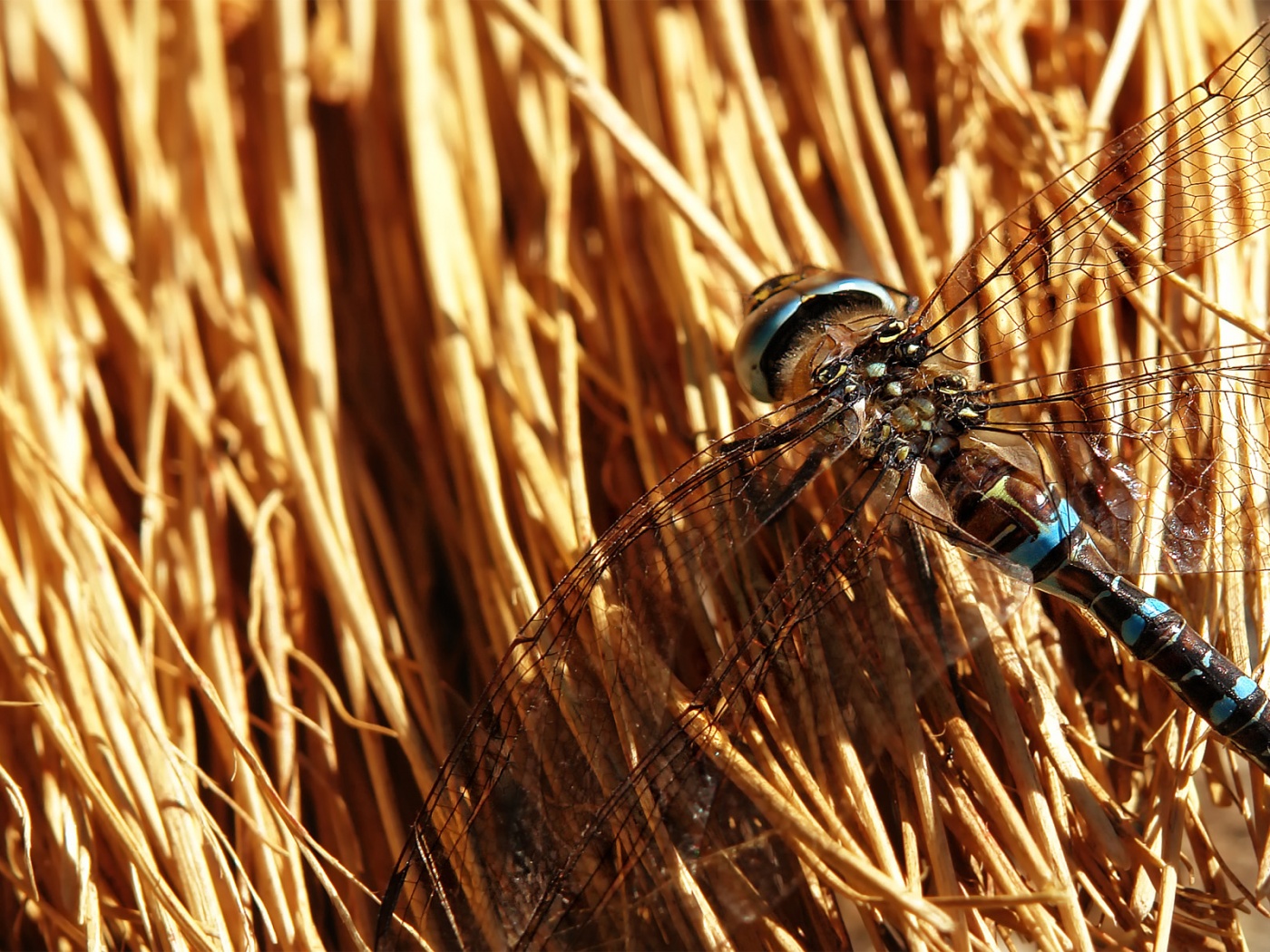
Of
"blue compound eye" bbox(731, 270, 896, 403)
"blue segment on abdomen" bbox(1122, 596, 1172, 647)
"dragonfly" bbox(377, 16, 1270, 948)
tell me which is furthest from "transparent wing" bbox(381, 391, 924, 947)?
"blue segment on abdomen" bbox(1122, 596, 1172, 647)

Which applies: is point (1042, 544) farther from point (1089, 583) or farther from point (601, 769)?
point (601, 769)

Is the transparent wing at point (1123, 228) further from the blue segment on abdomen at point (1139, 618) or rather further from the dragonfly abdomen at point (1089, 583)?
the blue segment on abdomen at point (1139, 618)

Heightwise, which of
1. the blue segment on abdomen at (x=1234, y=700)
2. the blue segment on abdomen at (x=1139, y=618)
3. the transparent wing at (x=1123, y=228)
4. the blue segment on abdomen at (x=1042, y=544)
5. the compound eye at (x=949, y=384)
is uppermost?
the transparent wing at (x=1123, y=228)

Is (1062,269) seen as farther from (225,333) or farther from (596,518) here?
(225,333)

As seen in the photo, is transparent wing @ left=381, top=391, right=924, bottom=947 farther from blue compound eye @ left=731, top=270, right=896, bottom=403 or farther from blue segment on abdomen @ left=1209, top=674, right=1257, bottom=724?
blue segment on abdomen @ left=1209, top=674, right=1257, bottom=724

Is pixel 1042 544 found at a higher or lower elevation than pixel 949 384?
lower

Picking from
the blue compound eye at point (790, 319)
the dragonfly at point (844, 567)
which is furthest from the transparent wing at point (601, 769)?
the blue compound eye at point (790, 319)

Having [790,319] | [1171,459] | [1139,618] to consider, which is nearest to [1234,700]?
[1139,618]
